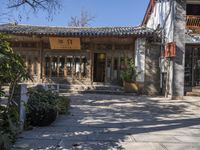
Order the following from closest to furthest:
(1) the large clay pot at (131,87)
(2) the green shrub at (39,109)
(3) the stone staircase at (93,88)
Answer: (2) the green shrub at (39,109)
(1) the large clay pot at (131,87)
(3) the stone staircase at (93,88)

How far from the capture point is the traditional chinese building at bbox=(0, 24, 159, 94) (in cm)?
2170

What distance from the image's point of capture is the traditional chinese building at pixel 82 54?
71.2 ft

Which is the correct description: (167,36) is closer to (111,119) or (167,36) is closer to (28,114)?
(111,119)

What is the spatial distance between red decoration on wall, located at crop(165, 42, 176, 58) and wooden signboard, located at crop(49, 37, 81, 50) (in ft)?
18.1

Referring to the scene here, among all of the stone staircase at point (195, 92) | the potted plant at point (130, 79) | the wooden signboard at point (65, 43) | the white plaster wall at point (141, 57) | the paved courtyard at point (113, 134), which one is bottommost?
the paved courtyard at point (113, 134)

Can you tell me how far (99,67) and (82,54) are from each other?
4.71 feet

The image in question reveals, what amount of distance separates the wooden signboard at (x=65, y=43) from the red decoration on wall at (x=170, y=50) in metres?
5.52

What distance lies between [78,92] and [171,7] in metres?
7.01

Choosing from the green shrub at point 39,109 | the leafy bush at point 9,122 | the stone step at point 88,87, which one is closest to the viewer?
the leafy bush at point 9,122

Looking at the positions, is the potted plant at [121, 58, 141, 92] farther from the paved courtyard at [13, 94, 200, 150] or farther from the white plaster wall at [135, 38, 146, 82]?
the paved courtyard at [13, 94, 200, 150]

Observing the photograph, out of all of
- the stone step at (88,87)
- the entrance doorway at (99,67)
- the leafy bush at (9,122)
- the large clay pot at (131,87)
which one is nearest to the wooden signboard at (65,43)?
the entrance doorway at (99,67)

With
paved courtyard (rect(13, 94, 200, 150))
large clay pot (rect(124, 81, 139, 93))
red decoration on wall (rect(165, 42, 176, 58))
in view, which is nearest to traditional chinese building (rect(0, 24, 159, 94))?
large clay pot (rect(124, 81, 139, 93))

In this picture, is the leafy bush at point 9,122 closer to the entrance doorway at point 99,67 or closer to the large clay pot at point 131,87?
the large clay pot at point 131,87

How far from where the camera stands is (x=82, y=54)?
23.1 meters
